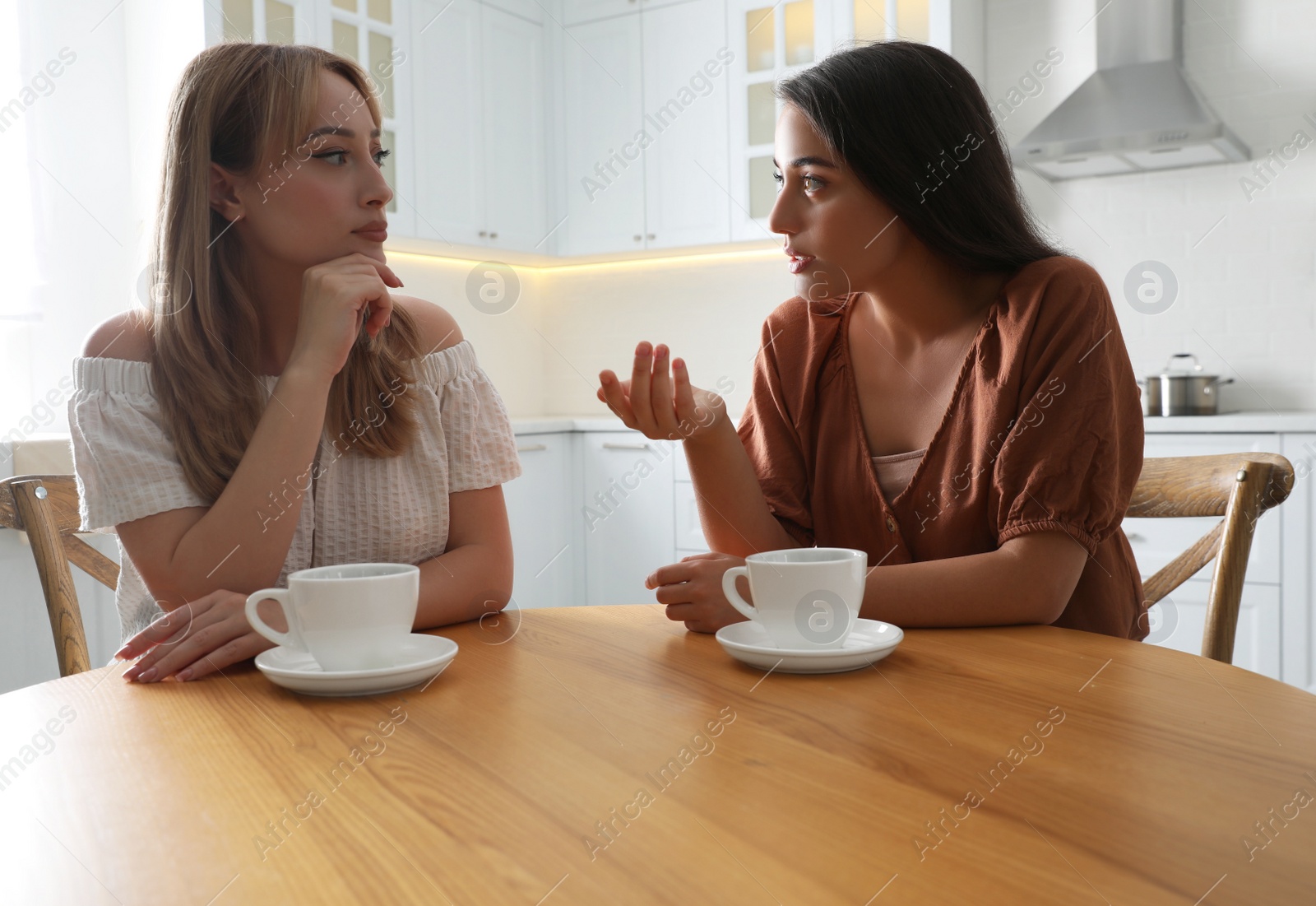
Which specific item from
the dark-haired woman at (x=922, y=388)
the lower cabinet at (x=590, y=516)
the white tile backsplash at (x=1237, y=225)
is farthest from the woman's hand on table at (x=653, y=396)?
the white tile backsplash at (x=1237, y=225)

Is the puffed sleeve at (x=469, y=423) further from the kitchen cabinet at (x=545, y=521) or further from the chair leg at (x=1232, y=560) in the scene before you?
the kitchen cabinet at (x=545, y=521)

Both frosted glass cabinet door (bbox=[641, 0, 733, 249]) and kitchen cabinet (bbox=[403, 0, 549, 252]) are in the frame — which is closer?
kitchen cabinet (bbox=[403, 0, 549, 252])

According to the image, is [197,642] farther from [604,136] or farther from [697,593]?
[604,136]

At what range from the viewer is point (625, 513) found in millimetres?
3805

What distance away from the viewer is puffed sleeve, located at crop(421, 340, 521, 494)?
128cm

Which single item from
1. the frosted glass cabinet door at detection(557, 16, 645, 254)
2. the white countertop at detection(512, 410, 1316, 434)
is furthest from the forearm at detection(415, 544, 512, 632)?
the frosted glass cabinet door at detection(557, 16, 645, 254)

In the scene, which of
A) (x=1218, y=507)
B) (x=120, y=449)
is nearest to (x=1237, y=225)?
(x=1218, y=507)

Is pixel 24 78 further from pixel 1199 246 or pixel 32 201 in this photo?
pixel 1199 246

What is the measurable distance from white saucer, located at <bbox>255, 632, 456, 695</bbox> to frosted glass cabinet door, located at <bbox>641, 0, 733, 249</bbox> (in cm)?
328

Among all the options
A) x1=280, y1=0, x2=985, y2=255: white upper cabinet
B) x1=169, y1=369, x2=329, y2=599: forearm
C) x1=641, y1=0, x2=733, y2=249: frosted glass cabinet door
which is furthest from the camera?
x1=641, y1=0, x2=733, y2=249: frosted glass cabinet door

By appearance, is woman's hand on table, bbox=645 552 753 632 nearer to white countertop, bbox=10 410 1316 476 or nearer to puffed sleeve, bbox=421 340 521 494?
puffed sleeve, bbox=421 340 521 494

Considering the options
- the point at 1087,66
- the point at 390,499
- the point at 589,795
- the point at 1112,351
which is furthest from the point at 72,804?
the point at 1087,66

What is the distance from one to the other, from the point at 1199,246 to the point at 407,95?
2.69 metres

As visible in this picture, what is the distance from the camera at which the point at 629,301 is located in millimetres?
4465
